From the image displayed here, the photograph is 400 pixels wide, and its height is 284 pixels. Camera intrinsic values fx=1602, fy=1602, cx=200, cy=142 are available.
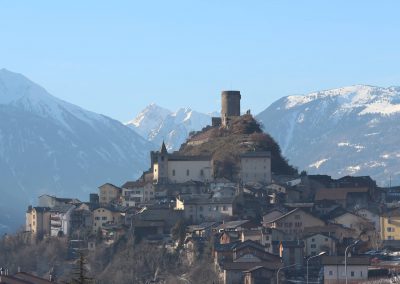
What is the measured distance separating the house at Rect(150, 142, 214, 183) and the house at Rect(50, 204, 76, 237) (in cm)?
743

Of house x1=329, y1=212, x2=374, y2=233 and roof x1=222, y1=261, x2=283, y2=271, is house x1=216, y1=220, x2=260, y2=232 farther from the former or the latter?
roof x1=222, y1=261, x2=283, y2=271

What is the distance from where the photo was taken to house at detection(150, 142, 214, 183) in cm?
12050

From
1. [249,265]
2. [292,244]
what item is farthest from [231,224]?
[249,265]

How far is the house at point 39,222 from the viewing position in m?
118

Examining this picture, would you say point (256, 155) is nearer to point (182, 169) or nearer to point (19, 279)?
point (182, 169)

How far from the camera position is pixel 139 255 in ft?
337

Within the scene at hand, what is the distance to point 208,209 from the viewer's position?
109062 millimetres

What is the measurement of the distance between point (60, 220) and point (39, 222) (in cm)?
281

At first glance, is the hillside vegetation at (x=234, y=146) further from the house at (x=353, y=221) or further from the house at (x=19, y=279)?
the house at (x=19, y=279)

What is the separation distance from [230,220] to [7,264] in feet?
56.2

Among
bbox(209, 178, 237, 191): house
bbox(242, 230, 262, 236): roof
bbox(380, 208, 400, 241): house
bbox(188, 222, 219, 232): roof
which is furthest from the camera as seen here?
bbox(209, 178, 237, 191): house

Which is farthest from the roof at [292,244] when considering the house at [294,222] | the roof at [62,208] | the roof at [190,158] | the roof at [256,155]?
the roof at [190,158]

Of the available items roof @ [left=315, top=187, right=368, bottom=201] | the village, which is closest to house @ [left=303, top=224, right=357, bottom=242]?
the village

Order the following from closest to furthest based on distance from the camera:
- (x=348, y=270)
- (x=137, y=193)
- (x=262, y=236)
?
(x=348, y=270) < (x=262, y=236) < (x=137, y=193)
